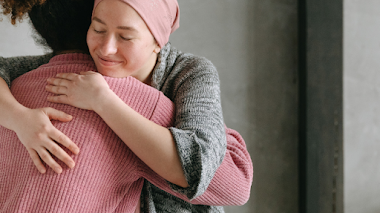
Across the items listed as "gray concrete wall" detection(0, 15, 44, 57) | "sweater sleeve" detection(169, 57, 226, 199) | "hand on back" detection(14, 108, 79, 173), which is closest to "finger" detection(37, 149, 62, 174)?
"hand on back" detection(14, 108, 79, 173)

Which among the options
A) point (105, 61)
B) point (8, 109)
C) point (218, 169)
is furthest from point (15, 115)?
point (218, 169)

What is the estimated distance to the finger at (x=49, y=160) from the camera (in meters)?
0.66

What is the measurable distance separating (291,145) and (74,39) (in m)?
1.50

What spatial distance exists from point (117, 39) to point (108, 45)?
0.04 metres

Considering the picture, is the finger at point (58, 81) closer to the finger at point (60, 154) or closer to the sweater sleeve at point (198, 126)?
the finger at point (60, 154)

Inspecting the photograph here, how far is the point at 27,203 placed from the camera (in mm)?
649

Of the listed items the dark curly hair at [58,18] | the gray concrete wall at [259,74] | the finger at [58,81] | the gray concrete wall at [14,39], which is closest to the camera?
the finger at [58,81]

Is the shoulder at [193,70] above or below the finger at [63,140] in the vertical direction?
above

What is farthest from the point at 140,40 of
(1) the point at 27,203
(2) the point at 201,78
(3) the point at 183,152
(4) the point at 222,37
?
(4) the point at 222,37

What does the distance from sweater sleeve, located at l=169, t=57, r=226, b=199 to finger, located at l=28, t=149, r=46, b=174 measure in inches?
11.4

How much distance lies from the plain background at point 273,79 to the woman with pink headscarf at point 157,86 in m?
0.74
